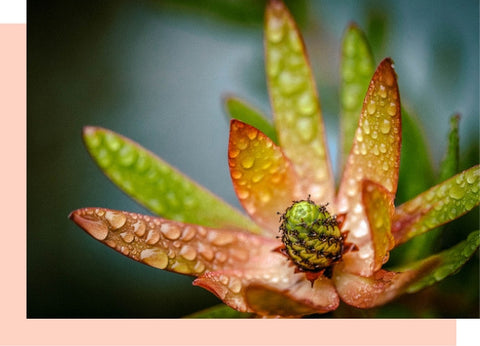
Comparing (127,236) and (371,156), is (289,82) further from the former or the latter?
(127,236)

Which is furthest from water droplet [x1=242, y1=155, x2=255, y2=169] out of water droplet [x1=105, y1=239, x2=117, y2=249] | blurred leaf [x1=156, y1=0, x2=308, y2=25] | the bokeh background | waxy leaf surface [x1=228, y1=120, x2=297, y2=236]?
blurred leaf [x1=156, y1=0, x2=308, y2=25]

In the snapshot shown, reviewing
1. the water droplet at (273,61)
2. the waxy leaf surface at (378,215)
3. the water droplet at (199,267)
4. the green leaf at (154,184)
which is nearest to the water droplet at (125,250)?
the water droplet at (199,267)

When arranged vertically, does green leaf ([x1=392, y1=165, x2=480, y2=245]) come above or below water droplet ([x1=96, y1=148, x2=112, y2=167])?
below

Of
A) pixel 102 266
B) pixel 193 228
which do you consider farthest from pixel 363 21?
pixel 102 266

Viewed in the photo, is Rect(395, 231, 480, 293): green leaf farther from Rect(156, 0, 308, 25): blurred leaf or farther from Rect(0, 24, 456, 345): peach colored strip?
Rect(156, 0, 308, 25): blurred leaf

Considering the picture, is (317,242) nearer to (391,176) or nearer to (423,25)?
(391,176)
